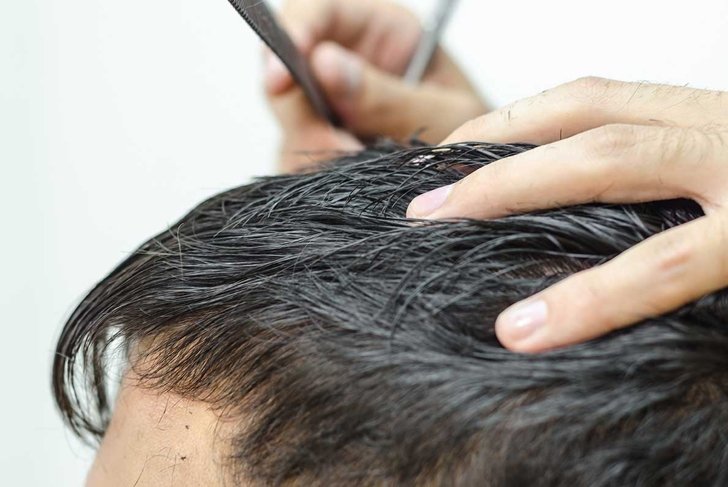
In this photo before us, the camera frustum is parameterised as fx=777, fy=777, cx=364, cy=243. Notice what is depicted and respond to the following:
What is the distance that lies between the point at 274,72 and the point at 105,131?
1.30ft

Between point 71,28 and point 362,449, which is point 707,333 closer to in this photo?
point 362,449

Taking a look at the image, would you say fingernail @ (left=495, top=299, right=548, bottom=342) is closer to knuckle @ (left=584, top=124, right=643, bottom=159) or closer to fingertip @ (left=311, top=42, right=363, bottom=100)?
knuckle @ (left=584, top=124, right=643, bottom=159)

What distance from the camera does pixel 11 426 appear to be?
110 centimetres

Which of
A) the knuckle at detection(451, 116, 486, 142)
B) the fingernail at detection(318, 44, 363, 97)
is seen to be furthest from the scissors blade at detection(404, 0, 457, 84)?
the knuckle at detection(451, 116, 486, 142)

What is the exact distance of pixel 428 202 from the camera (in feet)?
1.61

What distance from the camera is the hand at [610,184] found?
42cm

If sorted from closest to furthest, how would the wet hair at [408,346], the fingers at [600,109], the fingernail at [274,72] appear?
the wet hair at [408,346]
the fingers at [600,109]
the fingernail at [274,72]

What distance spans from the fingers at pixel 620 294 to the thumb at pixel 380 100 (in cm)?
49

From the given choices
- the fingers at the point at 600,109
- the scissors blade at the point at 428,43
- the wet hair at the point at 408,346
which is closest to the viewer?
the wet hair at the point at 408,346

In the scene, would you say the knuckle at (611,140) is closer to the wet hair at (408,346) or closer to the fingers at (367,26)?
the wet hair at (408,346)

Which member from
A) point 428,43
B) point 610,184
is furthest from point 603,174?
point 428,43

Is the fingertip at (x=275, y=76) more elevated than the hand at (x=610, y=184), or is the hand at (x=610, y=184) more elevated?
the fingertip at (x=275, y=76)

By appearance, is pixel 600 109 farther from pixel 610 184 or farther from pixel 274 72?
pixel 274 72

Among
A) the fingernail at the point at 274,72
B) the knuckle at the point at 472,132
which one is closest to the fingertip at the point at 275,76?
the fingernail at the point at 274,72
